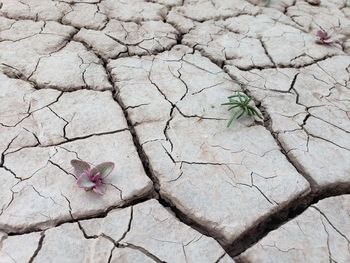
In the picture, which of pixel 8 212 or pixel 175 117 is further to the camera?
pixel 175 117

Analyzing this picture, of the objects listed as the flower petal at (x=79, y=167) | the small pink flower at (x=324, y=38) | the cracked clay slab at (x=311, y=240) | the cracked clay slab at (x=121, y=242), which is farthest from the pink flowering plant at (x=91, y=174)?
the small pink flower at (x=324, y=38)

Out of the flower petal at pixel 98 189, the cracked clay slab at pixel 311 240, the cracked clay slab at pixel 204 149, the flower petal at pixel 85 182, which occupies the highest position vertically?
the flower petal at pixel 85 182

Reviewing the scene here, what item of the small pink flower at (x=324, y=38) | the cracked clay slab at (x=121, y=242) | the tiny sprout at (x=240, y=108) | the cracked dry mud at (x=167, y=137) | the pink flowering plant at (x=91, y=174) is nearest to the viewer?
the cracked clay slab at (x=121, y=242)

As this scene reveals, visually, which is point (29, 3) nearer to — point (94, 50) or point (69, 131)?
point (94, 50)

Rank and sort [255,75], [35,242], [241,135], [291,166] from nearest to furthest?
[35,242] < [291,166] < [241,135] < [255,75]

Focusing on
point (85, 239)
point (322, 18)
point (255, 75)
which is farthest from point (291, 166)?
point (322, 18)

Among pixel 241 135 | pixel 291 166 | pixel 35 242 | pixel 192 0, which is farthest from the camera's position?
pixel 192 0

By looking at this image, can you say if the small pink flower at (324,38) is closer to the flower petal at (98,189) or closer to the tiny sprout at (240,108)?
the tiny sprout at (240,108)
